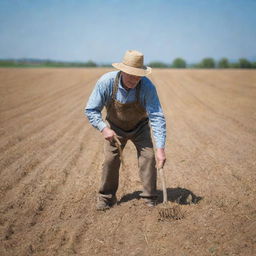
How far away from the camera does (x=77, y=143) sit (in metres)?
8.29

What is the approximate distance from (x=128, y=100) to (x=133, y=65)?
474 mm

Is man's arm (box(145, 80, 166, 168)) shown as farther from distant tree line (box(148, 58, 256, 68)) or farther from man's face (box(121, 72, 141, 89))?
distant tree line (box(148, 58, 256, 68))

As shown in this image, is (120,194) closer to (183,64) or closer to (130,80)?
(130,80)

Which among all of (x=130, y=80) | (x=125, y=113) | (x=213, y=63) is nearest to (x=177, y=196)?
(x=125, y=113)

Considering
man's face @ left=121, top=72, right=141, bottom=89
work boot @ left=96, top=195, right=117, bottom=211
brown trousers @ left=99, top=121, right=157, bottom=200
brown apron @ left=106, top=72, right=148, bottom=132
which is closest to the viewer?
man's face @ left=121, top=72, right=141, bottom=89

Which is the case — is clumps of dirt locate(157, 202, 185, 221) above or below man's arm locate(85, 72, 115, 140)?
below

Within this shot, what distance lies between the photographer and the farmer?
165 inches

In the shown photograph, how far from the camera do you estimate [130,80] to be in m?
4.11

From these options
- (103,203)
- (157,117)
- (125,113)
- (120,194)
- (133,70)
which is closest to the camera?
(133,70)

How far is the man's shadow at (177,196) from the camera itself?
16.1 feet

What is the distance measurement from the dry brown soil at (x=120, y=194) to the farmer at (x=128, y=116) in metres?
0.40

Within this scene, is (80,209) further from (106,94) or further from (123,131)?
(106,94)

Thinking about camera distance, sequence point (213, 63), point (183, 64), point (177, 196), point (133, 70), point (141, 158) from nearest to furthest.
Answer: point (133, 70)
point (141, 158)
point (177, 196)
point (213, 63)
point (183, 64)

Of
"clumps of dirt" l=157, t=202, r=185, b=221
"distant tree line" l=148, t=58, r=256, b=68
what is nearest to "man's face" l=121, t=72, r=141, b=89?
"clumps of dirt" l=157, t=202, r=185, b=221
